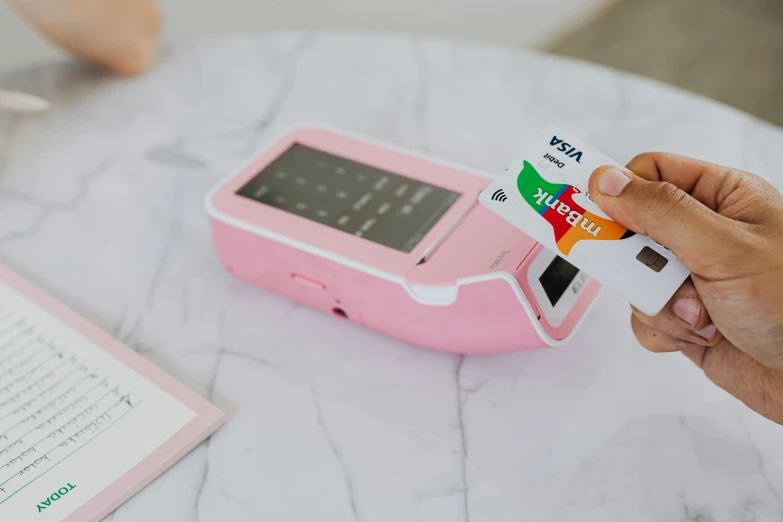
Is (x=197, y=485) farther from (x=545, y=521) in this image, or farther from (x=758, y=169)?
(x=758, y=169)

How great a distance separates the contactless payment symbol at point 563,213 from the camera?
20.9 inches

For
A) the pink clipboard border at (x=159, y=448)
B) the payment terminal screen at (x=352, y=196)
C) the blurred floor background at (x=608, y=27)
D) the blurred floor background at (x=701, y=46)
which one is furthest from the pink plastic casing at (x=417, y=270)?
the blurred floor background at (x=701, y=46)

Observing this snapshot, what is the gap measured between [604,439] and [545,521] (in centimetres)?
8

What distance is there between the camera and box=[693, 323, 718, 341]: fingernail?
551 millimetres

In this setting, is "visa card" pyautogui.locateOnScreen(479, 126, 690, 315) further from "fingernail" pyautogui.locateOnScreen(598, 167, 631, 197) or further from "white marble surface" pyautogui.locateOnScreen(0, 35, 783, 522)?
"white marble surface" pyautogui.locateOnScreen(0, 35, 783, 522)

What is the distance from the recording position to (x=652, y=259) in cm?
52

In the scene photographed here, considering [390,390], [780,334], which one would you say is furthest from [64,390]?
[780,334]

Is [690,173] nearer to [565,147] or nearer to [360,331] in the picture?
[565,147]

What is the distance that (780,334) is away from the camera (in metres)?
0.50

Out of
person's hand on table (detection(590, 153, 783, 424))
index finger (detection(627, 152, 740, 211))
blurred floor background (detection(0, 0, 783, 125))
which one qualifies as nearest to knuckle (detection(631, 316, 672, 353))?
person's hand on table (detection(590, 153, 783, 424))

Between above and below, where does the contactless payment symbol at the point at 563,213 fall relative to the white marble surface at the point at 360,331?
above

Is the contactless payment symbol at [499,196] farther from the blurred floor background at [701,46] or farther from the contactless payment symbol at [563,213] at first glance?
the blurred floor background at [701,46]

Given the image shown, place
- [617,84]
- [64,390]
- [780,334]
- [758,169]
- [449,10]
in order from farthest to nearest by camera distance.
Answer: [449,10]
[617,84]
[758,169]
[64,390]
[780,334]

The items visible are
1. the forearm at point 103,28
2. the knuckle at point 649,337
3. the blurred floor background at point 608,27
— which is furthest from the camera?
the blurred floor background at point 608,27
